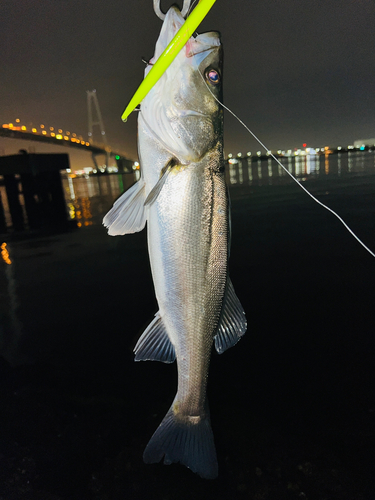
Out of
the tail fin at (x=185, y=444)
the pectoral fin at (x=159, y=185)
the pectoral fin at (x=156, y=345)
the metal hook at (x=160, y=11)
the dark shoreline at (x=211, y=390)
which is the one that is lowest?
the dark shoreline at (x=211, y=390)

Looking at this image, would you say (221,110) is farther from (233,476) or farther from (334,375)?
(334,375)

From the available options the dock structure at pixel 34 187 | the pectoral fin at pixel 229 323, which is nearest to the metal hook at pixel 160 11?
the pectoral fin at pixel 229 323

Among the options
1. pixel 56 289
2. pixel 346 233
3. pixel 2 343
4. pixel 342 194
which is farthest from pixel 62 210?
pixel 342 194

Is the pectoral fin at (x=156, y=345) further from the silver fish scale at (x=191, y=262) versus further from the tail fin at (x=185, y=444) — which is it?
the tail fin at (x=185, y=444)

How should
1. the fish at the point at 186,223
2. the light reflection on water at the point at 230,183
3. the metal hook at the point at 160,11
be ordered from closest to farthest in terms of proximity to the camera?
the metal hook at the point at 160,11 → the fish at the point at 186,223 → the light reflection on water at the point at 230,183

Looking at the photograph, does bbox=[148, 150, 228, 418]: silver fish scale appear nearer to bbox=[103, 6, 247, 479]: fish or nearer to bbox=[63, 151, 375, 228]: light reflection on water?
bbox=[103, 6, 247, 479]: fish

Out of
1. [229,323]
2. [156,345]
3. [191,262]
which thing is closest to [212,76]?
[191,262]
